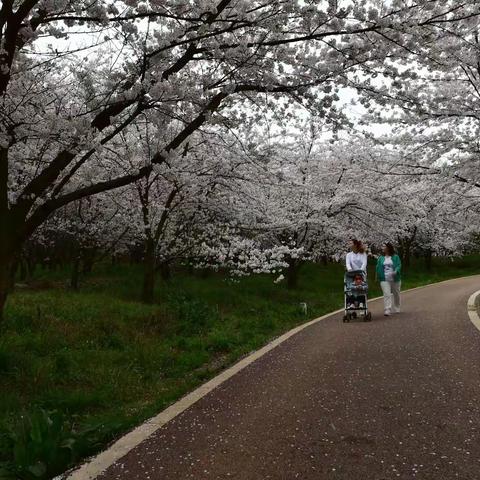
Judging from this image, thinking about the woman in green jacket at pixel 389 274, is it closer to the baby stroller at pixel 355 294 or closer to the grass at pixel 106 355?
the baby stroller at pixel 355 294

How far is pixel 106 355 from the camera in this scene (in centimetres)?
802

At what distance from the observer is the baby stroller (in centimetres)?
1162

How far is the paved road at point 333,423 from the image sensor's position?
142 inches

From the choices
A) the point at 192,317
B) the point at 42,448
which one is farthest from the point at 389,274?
the point at 42,448

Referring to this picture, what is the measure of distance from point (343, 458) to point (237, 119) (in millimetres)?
5995

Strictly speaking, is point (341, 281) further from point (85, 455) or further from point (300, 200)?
point (85, 455)

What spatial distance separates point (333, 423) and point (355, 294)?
7447 mm

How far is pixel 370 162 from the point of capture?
68.1ft

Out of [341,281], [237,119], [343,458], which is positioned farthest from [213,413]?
[341,281]

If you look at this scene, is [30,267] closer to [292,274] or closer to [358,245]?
[292,274]

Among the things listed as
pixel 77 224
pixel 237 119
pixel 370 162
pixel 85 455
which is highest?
pixel 370 162

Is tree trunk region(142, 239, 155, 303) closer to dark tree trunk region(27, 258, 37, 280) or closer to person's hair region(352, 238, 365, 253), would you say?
person's hair region(352, 238, 365, 253)

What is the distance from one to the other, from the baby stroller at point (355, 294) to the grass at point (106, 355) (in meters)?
1.54

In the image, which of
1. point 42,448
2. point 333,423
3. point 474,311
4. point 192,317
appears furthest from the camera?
point 474,311
